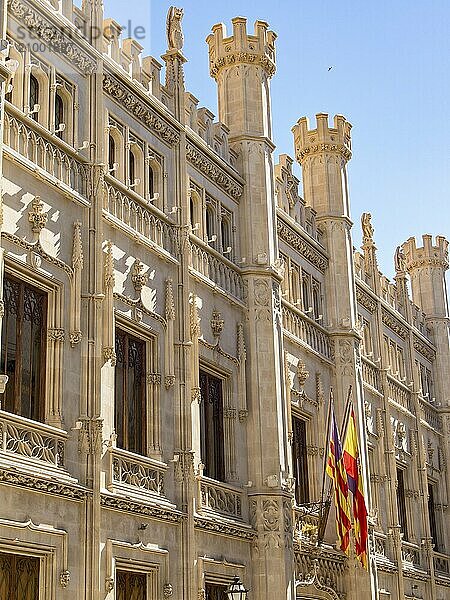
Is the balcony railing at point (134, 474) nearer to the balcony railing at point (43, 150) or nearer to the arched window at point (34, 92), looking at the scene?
the balcony railing at point (43, 150)

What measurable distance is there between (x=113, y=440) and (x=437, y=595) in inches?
916

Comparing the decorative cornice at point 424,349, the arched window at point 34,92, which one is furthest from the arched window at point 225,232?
the decorative cornice at point 424,349

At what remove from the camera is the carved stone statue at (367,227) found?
40.2m

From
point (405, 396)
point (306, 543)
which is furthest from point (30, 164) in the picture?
point (405, 396)

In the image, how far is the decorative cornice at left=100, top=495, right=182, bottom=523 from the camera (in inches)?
779

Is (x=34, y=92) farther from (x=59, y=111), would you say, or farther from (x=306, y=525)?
(x=306, y=525)

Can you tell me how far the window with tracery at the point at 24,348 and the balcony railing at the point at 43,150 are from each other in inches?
96.7

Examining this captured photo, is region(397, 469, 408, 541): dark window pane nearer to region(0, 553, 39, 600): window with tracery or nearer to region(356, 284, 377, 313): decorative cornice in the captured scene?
region(356, 284, 377, 313): decorative cornice

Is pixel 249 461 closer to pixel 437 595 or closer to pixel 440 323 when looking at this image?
pixel 437 595

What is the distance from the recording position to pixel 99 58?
22453 millimetres

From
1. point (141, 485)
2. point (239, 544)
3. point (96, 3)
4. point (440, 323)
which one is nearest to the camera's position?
point (141, 485)

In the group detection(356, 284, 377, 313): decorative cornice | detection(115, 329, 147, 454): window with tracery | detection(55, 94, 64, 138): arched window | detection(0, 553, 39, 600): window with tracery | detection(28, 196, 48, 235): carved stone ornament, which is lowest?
detection(0, 553, 39, 600): window with tracery

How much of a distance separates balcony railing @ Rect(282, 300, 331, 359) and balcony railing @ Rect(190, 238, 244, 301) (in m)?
2.91

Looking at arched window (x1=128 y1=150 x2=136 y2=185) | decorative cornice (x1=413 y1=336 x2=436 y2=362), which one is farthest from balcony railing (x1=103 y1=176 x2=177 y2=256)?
decorative cornice (x1=413 y1=336 x2=436 y2=362)
